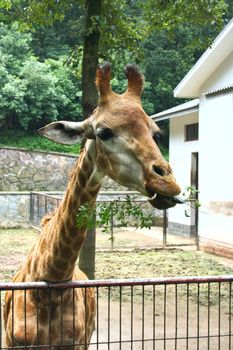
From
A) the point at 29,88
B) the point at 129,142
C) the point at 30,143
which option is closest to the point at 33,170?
the point at 30,143

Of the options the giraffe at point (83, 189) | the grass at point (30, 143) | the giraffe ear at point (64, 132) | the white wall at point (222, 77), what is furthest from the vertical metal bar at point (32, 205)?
the giraffe ear at point (64, 132)

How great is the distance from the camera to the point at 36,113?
75.0 feet

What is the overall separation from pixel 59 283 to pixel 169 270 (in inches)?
279

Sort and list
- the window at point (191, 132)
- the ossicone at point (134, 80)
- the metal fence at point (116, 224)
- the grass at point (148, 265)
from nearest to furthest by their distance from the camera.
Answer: the ossicone at point (134, 80) < the grass at point (148, 265) < the metal fence at point (116, 224) < the window at point (191, 132)

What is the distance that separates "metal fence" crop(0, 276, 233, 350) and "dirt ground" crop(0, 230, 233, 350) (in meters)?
0.01

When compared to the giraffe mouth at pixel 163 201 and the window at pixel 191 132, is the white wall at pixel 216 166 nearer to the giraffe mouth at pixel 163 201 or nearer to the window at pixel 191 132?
the window at pixel 191 132

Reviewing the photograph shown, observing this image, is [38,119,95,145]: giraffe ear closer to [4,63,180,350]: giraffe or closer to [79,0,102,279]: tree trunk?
[4,63,180,350]: giraffe

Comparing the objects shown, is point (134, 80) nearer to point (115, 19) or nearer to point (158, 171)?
point (158, 171)

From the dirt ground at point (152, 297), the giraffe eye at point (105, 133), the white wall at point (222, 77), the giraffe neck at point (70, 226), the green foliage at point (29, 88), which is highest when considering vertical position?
the green foliage at point (29, 88)

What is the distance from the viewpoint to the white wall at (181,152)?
1623 cm

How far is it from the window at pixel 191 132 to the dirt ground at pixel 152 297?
9.82 feet

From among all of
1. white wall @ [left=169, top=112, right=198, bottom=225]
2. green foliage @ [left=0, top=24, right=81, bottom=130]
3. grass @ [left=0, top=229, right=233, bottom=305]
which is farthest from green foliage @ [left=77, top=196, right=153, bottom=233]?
green foliage @ [left=0, top=24, right=81, bottom=130]

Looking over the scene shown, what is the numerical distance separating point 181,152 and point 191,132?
31.8 inches

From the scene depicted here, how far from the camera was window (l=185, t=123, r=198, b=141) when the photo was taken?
1613cm
